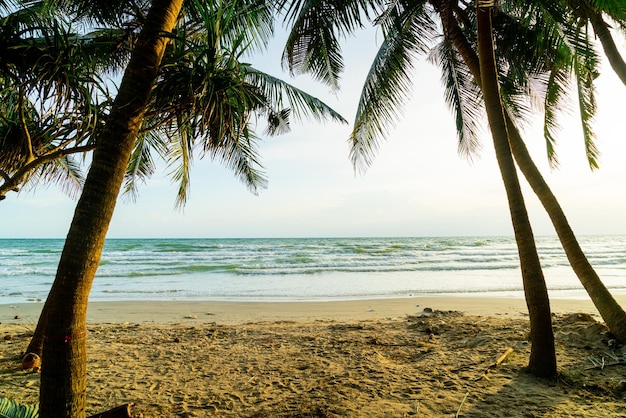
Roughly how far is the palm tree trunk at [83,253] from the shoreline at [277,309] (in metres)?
5.61

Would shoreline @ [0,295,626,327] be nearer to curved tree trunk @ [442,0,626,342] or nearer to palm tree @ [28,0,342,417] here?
curved tree trunk @ [442,0,626,342]

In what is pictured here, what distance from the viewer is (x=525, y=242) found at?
12.6 feet

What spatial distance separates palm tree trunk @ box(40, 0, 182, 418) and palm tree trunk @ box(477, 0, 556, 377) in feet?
10.5

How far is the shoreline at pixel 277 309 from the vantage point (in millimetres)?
8305

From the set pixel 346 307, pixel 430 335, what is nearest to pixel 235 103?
pixel 430 335

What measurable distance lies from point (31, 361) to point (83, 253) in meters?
2.95

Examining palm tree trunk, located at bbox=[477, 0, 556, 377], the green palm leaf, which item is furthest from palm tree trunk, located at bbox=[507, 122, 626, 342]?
the green palm leaf

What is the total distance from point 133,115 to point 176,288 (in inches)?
487

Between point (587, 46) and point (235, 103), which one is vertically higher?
point (587, 46)

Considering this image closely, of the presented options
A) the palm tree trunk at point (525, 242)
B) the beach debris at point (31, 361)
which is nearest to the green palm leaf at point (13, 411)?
the beach debris at point (31, 361)

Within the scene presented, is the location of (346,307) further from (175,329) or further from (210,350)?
(210,350)

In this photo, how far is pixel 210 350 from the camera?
16.9ft

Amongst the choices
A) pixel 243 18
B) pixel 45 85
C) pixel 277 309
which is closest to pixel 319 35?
pixel 243 18

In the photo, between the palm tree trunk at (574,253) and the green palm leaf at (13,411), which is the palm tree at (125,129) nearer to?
the green palm leaf at (13,411)
